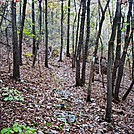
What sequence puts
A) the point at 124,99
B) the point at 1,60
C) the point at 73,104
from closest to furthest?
the point at 73,104, the point at 124,99, the point at 1,60

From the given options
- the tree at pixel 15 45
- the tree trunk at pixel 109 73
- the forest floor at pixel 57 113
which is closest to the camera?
the forest floor at pixel 57 113

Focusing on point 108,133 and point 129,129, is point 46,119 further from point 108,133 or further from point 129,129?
point 129,129

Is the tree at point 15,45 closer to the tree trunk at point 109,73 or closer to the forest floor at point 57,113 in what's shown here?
the forest floor at point 57,113

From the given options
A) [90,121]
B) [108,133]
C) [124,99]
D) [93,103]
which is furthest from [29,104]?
[124,99]

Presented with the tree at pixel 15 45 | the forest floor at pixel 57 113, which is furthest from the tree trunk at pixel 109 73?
the tree at pixel 15 45

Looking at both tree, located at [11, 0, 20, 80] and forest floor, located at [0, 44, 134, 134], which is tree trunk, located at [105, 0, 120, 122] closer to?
forest floor, located at [0, 44, 134, 134]

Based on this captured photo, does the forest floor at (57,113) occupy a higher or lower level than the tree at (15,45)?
lower

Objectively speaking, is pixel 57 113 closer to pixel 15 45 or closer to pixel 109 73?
pixel 109 73

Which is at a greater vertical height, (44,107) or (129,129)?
(44,107)

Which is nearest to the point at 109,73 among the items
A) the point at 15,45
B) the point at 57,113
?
the point at 57,113

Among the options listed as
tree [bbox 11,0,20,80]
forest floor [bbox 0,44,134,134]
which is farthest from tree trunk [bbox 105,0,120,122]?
tree [bbox 11,0,20,80]

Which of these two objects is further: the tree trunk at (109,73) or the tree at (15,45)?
the tree at (15,45)

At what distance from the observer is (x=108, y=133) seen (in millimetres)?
7555

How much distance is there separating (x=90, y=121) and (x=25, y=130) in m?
3.36
